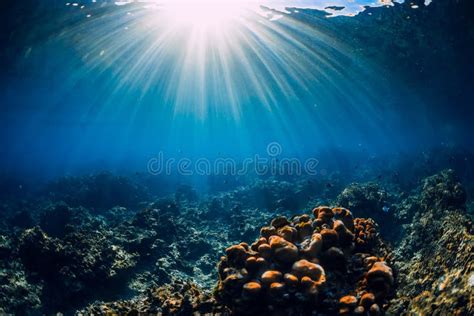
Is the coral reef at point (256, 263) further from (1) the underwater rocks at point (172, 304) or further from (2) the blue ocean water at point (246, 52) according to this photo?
(2) the blue ocean water at point (246, 52)

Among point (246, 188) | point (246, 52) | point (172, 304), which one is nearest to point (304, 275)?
point (172, 304)

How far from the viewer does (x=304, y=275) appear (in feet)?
13.3

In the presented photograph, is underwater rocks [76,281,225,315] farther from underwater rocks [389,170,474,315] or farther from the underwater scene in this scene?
underwater rocks [389,170,474,315]

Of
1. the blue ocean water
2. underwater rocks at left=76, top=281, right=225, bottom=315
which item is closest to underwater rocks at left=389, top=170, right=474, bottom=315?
underwater rocks at left=76, top=281, right=225, bottom=315

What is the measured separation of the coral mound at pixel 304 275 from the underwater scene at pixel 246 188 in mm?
23

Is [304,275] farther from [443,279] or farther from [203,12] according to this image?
[203,12]

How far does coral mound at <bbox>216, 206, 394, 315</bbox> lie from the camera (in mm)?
3871

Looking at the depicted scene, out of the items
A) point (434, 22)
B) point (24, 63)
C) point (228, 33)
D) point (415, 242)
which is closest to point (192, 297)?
point (415, 242)

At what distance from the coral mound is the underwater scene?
0.02 m

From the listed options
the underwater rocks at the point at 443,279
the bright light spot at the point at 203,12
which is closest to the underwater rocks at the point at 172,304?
the underwater rocks at the point at 443,279

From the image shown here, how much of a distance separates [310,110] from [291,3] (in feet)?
119

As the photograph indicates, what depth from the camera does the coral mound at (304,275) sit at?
3.87m

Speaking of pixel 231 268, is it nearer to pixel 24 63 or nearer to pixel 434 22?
pixel 434 22

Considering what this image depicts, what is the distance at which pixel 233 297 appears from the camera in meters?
4.22
